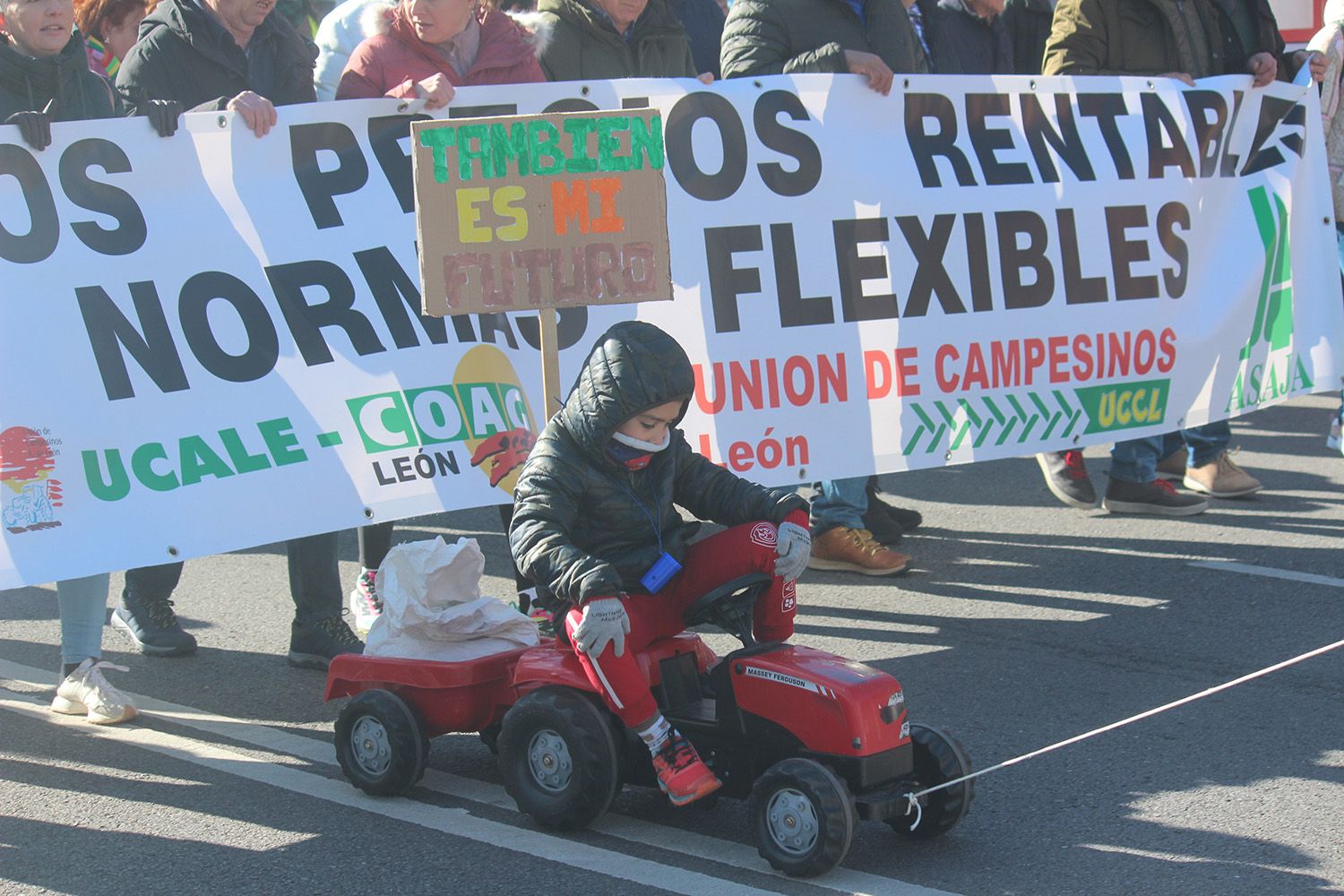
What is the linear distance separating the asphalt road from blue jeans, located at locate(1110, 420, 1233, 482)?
→ 48cm

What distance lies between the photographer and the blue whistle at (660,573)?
4363 mm

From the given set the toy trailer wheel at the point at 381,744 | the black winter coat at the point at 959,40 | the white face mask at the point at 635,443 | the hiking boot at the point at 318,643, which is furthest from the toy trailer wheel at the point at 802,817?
the black winter coat at the point at 959,40

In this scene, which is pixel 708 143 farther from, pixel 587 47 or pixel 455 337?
pixel 455 337

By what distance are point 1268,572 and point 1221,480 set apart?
4.93 feet

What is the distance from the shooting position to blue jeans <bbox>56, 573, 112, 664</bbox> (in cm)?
536

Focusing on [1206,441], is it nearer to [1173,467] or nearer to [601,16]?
[1173,467]

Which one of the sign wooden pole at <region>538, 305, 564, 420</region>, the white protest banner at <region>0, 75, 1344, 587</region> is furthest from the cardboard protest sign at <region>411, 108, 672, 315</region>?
the white protest banner at <region>0, 75, 1344, 587</region>

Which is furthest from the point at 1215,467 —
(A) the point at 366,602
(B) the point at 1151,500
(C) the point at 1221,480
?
(A) the point at 366,602

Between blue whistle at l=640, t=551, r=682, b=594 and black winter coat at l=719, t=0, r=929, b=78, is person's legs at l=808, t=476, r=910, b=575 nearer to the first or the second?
black winter coat at l=719, t=0, r=929, b=78

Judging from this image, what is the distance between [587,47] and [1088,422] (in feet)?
8.74

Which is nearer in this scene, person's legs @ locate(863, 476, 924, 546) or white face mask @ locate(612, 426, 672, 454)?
white face mask @ locate(612, 426, 672, 454)

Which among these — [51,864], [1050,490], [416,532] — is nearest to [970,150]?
[1050,490]

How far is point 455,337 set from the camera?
594 cm

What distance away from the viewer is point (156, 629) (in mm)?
6117
